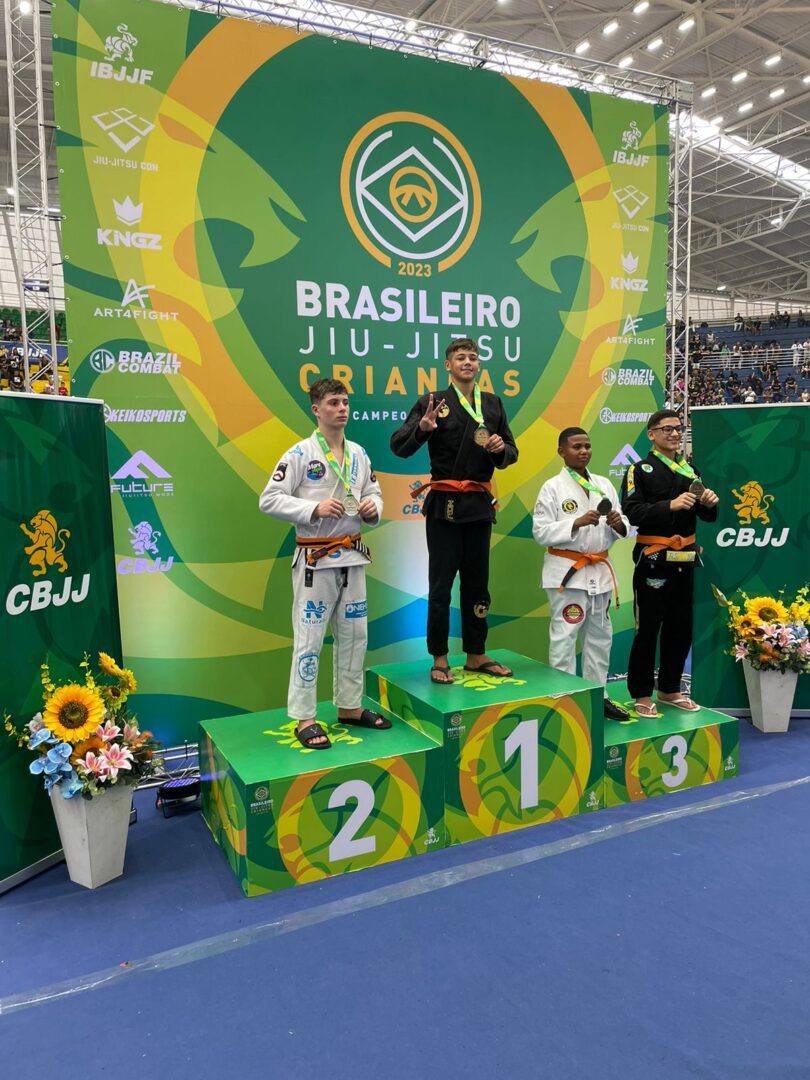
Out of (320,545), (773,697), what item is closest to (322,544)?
(320,545)

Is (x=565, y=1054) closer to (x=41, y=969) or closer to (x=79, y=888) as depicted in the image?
(x=41, y=969)

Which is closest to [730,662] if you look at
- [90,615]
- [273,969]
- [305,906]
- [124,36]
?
[305,906]

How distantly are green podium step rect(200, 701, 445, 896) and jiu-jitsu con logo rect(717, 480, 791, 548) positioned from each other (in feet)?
7.74

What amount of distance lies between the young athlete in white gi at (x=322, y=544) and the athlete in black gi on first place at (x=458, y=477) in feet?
1.23

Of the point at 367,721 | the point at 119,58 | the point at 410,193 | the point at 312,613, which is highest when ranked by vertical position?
the point at 119,58

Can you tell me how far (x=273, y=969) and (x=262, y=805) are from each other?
0.54 m

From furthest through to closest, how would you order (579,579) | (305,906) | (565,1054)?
(579,579) < (305,906) < (565,1054)

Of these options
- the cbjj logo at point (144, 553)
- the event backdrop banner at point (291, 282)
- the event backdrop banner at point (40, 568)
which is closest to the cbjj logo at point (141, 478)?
the event backdrop banner at point (291, 282)

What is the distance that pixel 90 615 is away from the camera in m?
3.07

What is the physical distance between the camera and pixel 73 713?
110 inches

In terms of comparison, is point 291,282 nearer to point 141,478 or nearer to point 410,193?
point 410,193

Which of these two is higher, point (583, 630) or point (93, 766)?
point (583, 630)

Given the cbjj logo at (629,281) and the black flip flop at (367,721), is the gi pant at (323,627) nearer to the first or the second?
the black flip flop at (367,721)

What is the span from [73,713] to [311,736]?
0.90 meters
